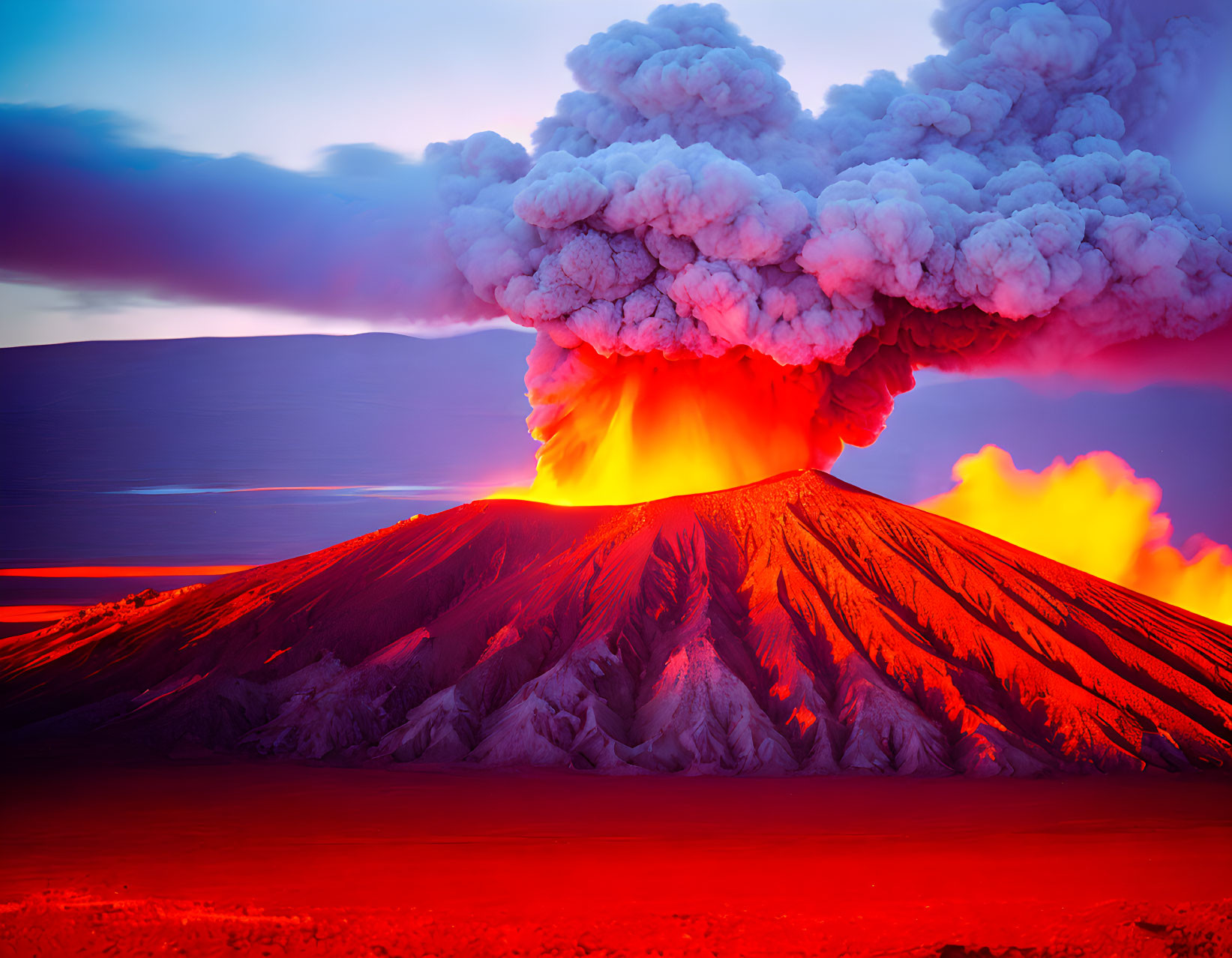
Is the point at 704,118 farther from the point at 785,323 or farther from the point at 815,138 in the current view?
the point at 785,323

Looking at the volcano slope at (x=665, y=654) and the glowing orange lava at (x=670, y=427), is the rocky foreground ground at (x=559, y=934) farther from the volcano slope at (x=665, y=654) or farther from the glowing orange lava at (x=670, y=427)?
the glowing orange lava at (x=670, y=427)

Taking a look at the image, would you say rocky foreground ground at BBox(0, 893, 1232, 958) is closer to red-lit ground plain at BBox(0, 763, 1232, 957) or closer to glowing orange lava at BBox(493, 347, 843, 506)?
red-lit ground plain at BBox(0, 763, 1232, 957)

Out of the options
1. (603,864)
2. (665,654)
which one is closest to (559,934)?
(603,864)

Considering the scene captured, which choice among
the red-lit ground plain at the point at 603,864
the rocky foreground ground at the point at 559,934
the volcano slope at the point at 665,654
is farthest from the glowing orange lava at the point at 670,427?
the rocky foreground ground at the point at 559,934

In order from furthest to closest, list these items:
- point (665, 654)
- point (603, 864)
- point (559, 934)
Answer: point (665, 654) → point (603, 864) → point (559, 934)

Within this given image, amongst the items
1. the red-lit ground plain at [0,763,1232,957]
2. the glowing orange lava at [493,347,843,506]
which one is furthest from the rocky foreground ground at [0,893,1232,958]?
the glowing orange lava at [493,347,843,506]

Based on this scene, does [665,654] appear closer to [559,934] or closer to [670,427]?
[670,427]
